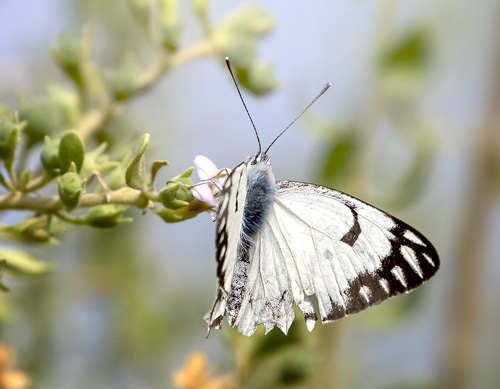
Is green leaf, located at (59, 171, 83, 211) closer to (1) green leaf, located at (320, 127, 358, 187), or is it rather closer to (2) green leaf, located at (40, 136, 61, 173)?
(2) green leaf, located at (40, 136, 61, 173)

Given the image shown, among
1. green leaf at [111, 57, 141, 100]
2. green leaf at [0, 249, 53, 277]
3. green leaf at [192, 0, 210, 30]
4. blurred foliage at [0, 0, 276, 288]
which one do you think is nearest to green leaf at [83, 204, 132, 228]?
blurred foliage at [0, 0, 276, 288]

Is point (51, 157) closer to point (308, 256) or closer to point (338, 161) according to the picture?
point (308, 256)

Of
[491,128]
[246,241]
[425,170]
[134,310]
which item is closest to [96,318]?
[134,310]

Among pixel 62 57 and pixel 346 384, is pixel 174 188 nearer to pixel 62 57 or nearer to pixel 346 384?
pixel 62 57

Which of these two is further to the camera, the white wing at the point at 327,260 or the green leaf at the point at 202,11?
the green leaf at the point at 202,11

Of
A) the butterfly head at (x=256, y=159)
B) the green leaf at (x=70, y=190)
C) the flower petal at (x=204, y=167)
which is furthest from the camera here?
the butterfly head at (x=256, y=159)

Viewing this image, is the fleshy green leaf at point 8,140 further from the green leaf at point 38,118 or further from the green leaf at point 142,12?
the green leaf at point 142,12

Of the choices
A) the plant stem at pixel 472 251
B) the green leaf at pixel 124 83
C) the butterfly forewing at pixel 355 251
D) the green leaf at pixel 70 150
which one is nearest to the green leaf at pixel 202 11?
the green leaf at pixel 124 83
